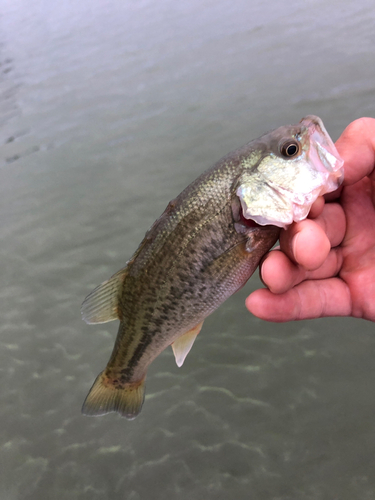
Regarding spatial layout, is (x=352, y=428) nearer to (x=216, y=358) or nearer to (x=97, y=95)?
(x=216, y=358)

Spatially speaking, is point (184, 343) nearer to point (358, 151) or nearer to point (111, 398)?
point (111, 398)

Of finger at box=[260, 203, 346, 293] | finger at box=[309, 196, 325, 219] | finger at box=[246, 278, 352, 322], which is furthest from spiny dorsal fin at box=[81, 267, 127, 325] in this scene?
finger at box=[309, 196, 325, 219]

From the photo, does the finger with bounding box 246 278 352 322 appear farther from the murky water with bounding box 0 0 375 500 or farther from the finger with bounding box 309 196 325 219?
the murky water with bounding box 0 0 375 500

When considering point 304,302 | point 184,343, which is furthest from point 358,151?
point 184,343

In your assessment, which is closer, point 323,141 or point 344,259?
point 323,141

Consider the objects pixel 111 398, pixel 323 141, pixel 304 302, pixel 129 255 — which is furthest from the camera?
pixel 129 255
